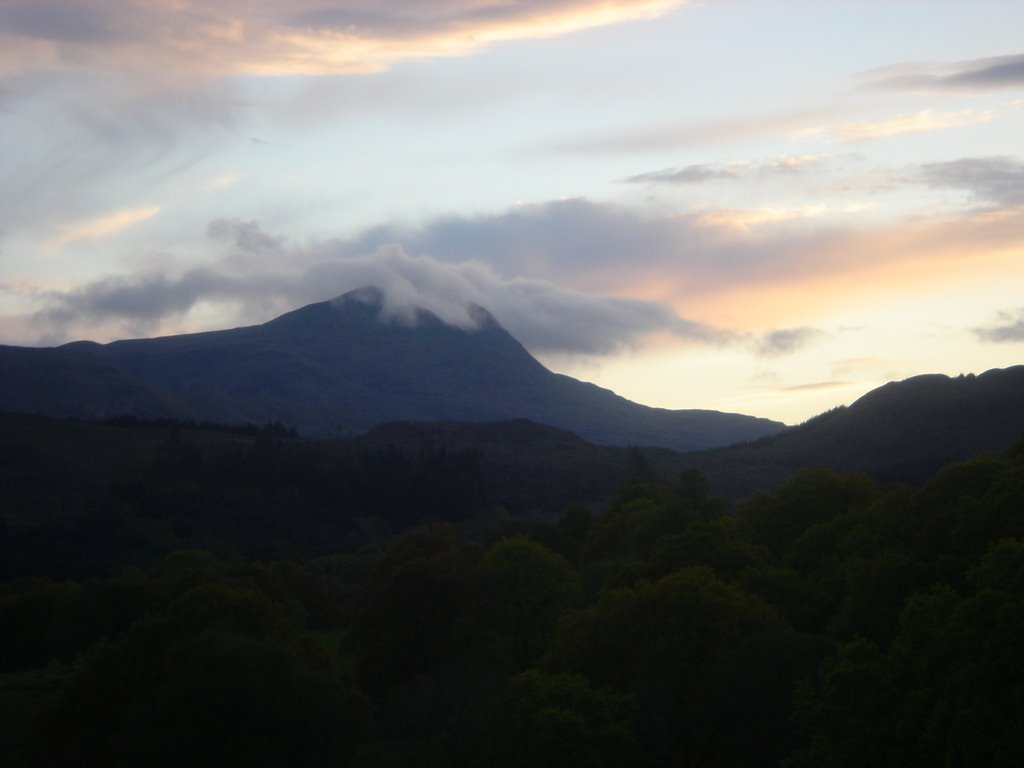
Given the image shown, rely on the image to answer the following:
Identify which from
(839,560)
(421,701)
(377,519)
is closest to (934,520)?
(839,560)

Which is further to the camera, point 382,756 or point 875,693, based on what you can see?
point 382,756

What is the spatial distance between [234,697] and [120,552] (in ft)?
364

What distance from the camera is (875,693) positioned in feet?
95.7

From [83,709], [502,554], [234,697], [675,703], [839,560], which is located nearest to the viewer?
[234,697]

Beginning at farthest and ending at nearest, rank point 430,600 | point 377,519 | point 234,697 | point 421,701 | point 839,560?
point 377,519, point 430,600, point 839,560, point 421,701, point 234,697

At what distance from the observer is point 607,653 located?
141ft

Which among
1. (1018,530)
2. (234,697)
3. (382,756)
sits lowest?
(382,756)

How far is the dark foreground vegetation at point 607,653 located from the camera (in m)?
29.1

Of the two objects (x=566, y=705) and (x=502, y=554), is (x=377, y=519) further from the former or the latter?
(x=566, y=705)

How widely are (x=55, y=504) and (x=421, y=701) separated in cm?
13515

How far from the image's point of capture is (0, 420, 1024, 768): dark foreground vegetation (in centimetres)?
2911

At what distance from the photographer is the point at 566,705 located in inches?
1453

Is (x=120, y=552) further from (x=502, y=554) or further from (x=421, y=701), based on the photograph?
(x=421, y=701)

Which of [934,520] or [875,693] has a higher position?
[934,520]
